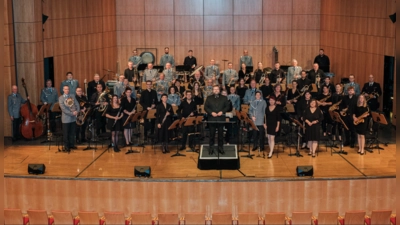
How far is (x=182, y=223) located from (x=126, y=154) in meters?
3.42

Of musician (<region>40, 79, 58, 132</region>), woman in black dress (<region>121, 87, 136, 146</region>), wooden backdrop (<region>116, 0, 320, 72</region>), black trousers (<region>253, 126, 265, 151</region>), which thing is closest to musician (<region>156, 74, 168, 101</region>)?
woman in black dress (<region>121, 87, 136, 146</region>)

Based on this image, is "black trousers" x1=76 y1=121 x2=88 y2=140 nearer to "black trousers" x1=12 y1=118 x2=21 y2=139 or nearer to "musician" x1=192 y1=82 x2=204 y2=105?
"black trousers" x1=12 y1=118 x2=21 y2=139

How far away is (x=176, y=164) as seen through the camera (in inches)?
463

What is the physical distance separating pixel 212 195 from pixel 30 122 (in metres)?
5.97

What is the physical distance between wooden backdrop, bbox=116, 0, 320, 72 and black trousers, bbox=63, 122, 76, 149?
359 inches

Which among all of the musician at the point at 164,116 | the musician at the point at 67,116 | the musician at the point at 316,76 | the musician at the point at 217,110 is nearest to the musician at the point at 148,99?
the musician at the point at 164,116

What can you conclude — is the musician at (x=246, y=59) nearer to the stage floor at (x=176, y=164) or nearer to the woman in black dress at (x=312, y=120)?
the stage floor at (x=176, y=164)

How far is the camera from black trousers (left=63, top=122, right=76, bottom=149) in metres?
12.7

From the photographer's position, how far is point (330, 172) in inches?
434

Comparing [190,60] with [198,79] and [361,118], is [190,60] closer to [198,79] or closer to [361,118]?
[198,79]

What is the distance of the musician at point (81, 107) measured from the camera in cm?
1307

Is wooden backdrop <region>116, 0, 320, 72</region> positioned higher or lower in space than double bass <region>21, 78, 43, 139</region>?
higher

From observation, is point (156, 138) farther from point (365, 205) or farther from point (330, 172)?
point (365, 205)

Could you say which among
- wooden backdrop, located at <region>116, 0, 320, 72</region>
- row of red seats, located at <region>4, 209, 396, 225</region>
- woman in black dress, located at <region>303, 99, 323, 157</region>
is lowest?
row of red seats, located at <region>4, 209, 396, 225</region>
